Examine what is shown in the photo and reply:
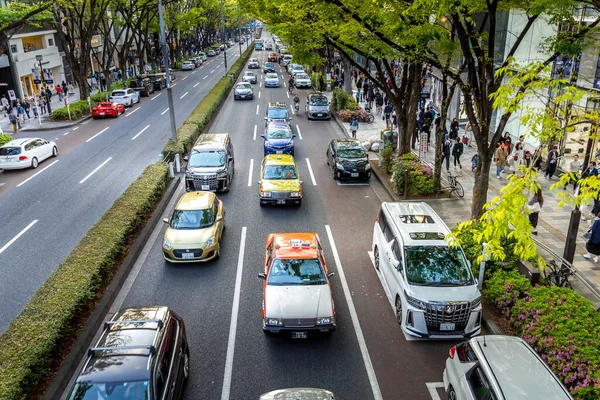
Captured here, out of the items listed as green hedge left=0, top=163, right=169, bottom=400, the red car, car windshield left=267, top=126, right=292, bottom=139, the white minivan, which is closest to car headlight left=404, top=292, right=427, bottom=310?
the white minivan

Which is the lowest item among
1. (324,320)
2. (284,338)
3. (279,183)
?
(284,338)

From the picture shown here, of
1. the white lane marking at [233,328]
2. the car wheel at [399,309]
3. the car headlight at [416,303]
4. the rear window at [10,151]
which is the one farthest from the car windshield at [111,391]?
the rear window at [10,151]

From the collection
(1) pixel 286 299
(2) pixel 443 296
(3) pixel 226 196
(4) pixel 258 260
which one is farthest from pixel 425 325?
(3) pixel 226 196

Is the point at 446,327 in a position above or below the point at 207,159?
below

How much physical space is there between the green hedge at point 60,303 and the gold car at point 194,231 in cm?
148

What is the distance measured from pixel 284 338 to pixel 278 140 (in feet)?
50.2

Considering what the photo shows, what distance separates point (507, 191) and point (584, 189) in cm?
118

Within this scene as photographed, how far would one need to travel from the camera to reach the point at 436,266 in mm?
10945

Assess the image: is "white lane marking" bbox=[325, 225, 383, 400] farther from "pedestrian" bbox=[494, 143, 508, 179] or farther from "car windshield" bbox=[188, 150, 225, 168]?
"pedestrian" bbox=[494, 143, 508, 179]

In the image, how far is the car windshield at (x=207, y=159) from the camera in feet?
63.9

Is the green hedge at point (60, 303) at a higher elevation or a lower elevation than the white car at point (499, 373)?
lower

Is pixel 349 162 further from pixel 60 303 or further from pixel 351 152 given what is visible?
pixel 60 303

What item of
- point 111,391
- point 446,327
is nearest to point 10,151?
point 111,391

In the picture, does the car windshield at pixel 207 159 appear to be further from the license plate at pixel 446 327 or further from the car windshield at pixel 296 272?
the license plate at pixel 446 327
